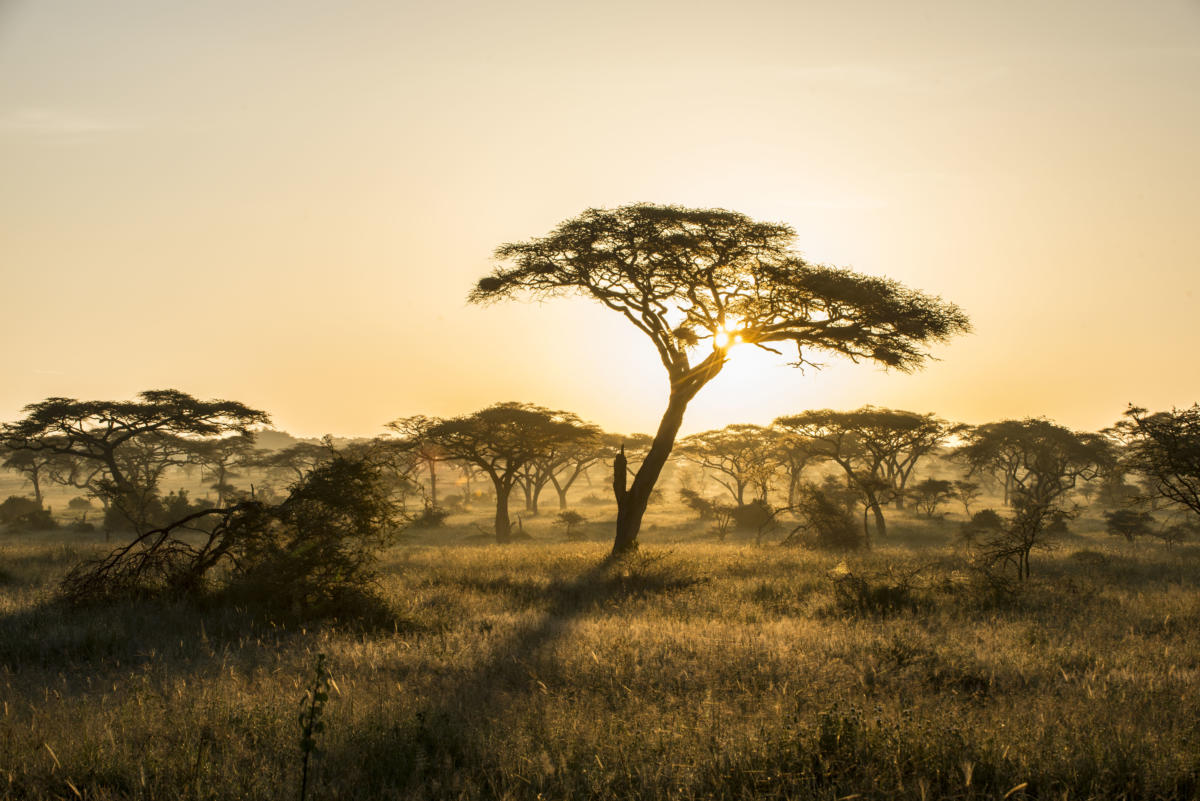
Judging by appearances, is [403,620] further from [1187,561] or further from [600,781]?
[1187,561]

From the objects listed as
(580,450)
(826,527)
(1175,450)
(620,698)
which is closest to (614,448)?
(580,450)

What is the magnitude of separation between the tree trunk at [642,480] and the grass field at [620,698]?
596cm

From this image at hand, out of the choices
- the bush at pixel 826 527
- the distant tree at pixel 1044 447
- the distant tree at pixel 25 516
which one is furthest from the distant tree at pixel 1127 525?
the distant tree at pixel 25 516

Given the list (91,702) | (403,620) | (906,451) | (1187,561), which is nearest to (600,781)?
(91,702)

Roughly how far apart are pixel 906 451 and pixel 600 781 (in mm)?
44781

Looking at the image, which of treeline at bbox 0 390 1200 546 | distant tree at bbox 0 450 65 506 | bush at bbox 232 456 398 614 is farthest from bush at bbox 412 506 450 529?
bush at bbox 232 456 398 614

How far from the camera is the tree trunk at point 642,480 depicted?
17422 millimetres

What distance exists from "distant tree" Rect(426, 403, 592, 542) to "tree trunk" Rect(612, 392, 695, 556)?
16.9m

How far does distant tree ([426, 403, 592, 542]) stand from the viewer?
34.0 metres

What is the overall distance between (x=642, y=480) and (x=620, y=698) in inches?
461

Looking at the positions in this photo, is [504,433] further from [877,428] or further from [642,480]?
[877,428]

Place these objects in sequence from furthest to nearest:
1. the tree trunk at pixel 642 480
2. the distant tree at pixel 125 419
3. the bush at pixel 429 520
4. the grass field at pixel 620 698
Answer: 1. the bush at pixel 429 520
2. the distant tree at pixel 125 419
3. the tree trunk at pixel 642 480
4. the grass field at pixel 620 698

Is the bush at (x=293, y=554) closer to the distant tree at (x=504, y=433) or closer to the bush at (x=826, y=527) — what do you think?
the bush at (x=826, y=527)

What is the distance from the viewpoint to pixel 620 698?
598 centimetres
